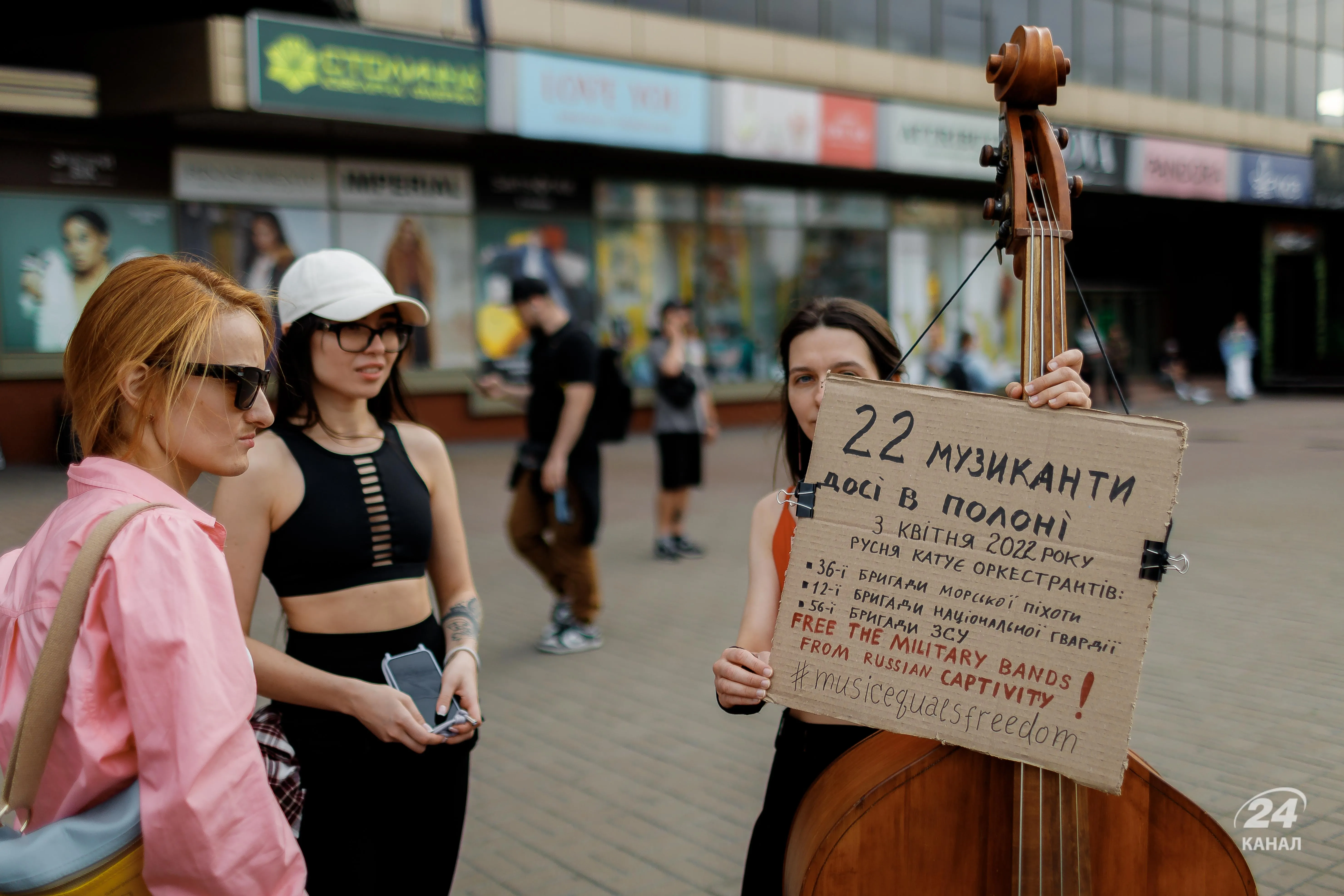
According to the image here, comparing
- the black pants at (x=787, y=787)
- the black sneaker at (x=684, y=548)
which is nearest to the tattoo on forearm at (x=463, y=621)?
the black pants at (x=787, y=787)

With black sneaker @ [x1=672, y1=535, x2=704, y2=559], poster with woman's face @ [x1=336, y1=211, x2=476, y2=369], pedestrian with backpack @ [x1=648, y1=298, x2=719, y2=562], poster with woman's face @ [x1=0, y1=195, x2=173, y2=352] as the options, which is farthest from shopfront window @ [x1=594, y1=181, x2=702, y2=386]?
black sneaker @ [x1=672, y1=535, x2=704, y2=559]

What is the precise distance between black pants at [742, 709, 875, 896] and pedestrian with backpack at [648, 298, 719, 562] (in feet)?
20.7

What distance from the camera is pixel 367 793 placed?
2.30 m

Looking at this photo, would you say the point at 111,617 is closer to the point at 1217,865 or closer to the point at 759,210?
the point at 1217,865

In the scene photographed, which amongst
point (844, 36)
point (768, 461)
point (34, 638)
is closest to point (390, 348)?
point (34, 638)

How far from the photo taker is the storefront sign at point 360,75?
41.2ft

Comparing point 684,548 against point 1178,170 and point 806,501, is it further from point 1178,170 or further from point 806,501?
point 1178,170

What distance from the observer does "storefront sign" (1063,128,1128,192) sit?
21391 mm

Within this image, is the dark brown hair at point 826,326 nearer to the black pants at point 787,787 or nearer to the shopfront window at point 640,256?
the black pants at point 787,787

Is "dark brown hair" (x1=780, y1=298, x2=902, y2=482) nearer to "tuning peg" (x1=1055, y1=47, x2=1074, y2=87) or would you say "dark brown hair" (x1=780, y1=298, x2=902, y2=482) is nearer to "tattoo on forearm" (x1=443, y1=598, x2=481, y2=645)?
"tuning peg" (x1=1055, y1=47, x2=1074, y2=87)

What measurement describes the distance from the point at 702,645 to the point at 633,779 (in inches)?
73.3

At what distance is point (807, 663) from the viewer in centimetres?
172

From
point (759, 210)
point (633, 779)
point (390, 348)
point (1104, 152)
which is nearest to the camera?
point (390, 348)

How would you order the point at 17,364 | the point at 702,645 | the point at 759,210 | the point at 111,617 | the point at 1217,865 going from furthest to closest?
the point at 759,210 < the point at 17,364 < the point at 702,645 < the point at 1217,865 < the point at 111,617
